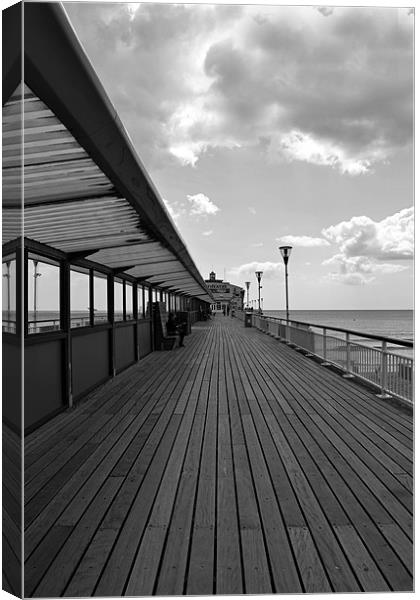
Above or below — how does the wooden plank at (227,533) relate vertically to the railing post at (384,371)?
below

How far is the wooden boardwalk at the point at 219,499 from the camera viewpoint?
1657mm

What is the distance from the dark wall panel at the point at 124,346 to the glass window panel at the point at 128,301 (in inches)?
9.8

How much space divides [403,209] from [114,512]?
227cm

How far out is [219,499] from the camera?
2.28m

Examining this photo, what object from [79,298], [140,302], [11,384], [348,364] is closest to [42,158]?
[11,384]

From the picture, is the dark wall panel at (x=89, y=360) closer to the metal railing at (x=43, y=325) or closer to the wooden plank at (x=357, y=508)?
the metal railing at (x=43, y=325)

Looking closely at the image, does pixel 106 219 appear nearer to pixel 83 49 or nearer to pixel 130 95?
pixel 130 95

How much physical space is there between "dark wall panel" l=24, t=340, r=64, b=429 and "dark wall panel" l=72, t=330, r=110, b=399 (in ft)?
1.16

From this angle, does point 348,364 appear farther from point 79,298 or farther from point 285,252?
point 285,252

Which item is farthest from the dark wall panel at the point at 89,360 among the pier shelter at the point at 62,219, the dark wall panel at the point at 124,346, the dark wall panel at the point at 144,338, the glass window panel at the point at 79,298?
the dark wall panel at the point at 144,338

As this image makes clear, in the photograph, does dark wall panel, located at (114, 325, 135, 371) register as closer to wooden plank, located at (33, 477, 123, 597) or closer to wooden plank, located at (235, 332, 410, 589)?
wooden plank, located at (235, 332, 410, 589)

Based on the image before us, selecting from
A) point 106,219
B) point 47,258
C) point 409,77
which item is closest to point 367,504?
point 409,77

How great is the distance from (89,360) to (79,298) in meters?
0.87

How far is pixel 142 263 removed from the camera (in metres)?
6.32
